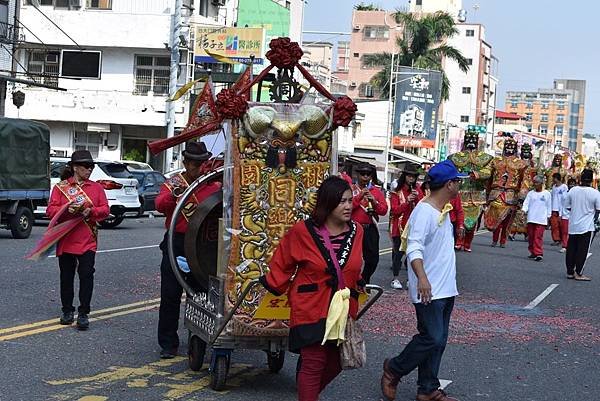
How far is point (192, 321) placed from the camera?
8.44 m

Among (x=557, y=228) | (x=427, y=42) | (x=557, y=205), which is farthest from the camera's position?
(x=427, y=42)

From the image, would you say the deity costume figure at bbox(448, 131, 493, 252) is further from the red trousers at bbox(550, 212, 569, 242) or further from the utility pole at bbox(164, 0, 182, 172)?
the utility pole at bbox(164, 0, 182, 172)

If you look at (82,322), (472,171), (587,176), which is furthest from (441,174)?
(472,171)

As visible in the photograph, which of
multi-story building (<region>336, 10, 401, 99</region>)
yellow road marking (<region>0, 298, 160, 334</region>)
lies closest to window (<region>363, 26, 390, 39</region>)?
multi-story building (<region>336, 10, 401, 99</region>)

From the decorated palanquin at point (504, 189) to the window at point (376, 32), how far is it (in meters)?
67.6

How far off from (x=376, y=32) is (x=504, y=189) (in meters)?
68.5

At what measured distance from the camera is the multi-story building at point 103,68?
4606 centimetres

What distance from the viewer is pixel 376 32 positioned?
9206 centimetres

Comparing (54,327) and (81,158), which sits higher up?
(81,158)

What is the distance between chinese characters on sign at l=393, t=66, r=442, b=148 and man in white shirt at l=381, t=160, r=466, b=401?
185ft

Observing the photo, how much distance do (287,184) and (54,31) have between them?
134 ft

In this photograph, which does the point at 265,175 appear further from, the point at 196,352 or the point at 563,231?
the point at 563,231

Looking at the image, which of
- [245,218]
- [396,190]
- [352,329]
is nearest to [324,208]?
[352,329]

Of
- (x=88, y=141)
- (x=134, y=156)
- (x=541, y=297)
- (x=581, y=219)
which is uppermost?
(x=88, y=141)
